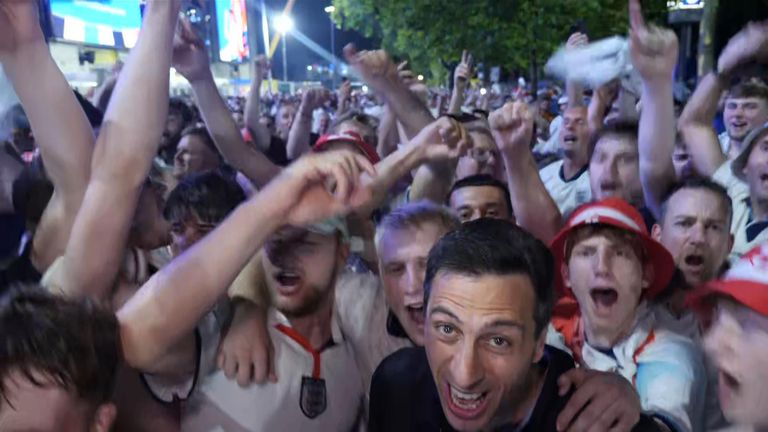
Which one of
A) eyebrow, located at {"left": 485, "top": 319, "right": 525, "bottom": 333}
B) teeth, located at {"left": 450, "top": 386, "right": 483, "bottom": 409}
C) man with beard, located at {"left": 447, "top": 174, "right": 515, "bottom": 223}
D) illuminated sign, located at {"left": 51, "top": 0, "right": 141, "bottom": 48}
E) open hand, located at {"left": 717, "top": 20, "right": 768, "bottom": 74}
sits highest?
illuminated sign, located at {"left": 51, "top": 0, "right": 141, "bottom": 48}

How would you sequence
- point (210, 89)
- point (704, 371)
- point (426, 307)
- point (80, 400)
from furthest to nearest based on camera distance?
point (210, 89) < point (704, 371) < point (426, 307) < point (80, 400)

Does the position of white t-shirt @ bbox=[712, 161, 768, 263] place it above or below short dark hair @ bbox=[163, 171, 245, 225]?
below

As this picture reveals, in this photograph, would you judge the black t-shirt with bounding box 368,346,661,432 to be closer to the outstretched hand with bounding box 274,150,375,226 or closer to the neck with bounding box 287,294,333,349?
the neck with bounding box 287,294,333,349

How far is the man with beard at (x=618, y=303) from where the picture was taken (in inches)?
90.0

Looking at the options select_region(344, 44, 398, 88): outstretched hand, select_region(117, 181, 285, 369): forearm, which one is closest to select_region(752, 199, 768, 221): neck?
select_region(344, 44, 398, 88): outstretched hand

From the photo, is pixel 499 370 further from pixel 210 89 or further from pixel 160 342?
pixel 210 89

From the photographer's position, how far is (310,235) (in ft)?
7.95

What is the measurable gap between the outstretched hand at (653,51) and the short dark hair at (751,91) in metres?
2.00

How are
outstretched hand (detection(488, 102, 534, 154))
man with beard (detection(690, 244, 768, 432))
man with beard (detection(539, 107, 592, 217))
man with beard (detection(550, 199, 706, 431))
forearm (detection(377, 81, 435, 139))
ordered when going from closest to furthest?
man with beard (detection(690, 244, 768, 432)) → man with beard (detection(550, 199, 706, 431)) → outstretched hand (detection(488, 102, 534, 154)) → forearm (detection(377, 81, 435, 139)) → man with beard (detection(539, 107, 592, 217))

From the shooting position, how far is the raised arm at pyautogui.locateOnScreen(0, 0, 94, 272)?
184 centimetres

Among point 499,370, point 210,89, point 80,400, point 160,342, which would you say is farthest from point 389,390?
point 210,89

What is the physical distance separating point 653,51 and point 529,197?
948 mm

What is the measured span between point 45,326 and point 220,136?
2.23m

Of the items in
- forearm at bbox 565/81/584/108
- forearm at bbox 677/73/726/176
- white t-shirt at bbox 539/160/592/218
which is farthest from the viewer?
forearm at bbox 565/81/584/108
